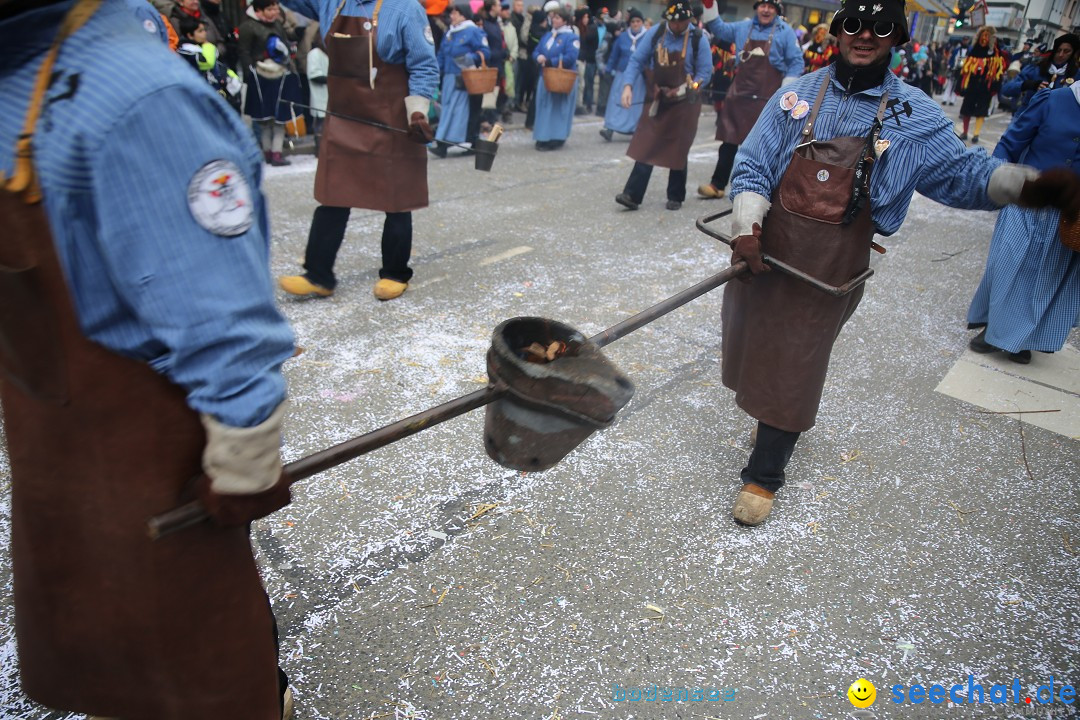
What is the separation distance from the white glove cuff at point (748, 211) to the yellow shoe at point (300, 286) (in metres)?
2.68

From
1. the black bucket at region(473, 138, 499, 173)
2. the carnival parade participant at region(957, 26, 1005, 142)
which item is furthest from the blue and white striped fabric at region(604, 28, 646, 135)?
the black bucket at region(473, 138, 499, 173)

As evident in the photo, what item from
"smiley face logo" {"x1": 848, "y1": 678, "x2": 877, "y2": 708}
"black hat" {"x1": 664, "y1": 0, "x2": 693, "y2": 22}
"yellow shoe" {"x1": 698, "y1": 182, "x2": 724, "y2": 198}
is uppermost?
"black hat" {"x1": 664, "y1": 0, "x2": 693, "y2": 22}

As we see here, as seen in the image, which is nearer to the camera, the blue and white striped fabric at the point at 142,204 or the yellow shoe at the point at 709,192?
the blue and white striped fabric at the point at 142,204

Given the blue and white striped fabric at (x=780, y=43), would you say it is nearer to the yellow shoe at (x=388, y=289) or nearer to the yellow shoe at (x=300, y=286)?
the yellow shoe at (x=388, y=289)

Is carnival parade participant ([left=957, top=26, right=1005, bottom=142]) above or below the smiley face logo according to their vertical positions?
above

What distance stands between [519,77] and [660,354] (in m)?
9.50

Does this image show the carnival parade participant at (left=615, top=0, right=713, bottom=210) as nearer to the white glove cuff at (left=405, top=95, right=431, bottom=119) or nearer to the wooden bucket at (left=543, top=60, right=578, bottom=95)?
the wooden bucket at (left=543, top=60, right=578, bottom=95)

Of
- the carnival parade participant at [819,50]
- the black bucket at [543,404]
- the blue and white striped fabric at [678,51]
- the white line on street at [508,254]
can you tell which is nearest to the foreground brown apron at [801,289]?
the black bucket at [543,404]

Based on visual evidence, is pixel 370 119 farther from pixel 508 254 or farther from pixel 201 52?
pixel 201 52

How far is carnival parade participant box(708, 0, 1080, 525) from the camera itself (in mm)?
2383

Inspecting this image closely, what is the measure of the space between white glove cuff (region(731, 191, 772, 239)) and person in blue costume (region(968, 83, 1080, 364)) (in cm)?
229

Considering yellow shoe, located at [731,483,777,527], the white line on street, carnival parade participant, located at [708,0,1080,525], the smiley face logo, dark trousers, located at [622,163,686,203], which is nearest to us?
the smiley face logo

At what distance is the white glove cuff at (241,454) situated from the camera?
3.65 feet

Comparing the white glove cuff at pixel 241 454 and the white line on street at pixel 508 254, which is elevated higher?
the white glove cuff at pixel 241 454
